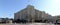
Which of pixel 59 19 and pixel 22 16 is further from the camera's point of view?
pixel 59 19

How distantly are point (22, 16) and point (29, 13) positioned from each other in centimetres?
87

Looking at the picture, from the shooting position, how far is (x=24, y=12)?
12.5 meters

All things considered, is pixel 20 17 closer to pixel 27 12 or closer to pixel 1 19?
pixel 27 12

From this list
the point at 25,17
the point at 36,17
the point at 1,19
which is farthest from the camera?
the point at 36,17

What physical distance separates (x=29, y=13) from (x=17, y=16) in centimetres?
146

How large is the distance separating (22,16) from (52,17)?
155 inches

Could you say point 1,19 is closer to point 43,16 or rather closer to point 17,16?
point 17,16

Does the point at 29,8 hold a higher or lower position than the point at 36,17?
higher

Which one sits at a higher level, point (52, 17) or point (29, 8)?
point (29, 8)

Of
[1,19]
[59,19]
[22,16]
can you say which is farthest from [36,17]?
[1,19]

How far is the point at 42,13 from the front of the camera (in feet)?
42.9

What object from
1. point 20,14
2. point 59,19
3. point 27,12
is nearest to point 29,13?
point 27,12

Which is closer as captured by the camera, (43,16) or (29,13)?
(29,13)

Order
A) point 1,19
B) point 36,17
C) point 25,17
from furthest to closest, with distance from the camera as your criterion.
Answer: point 36,17, point 25,17, point 1,19
